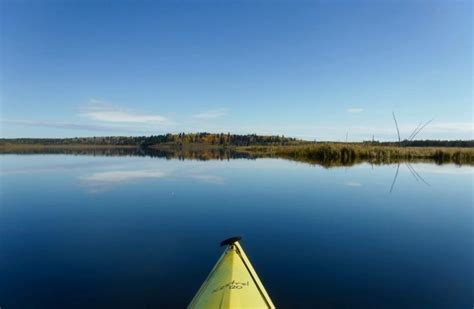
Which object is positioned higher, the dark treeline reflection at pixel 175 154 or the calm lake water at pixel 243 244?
the dark treeline reflection at pixel 175 154

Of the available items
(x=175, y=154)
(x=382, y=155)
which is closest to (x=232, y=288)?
(x=382, y=155)

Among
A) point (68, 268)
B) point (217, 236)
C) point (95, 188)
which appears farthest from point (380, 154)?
point (68, 268)

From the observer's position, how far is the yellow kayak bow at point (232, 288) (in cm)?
420

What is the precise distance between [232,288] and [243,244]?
170 inches

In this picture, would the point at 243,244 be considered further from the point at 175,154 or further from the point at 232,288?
the point at 175,154

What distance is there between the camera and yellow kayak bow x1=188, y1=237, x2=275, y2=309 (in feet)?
13.8

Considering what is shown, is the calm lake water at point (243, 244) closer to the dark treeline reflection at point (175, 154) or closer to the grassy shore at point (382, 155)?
the grassy shore at point (382, 155)

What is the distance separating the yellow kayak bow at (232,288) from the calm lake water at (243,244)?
1139 mm

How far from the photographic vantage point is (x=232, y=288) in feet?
14.2

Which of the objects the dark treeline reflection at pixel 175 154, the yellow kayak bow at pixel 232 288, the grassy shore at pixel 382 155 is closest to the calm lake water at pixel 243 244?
the yellow kayak bow at pixel 232 288

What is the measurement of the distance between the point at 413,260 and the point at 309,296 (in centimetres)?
332

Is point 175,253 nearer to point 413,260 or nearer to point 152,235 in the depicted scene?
point 152,235

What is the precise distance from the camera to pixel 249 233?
9594 mm

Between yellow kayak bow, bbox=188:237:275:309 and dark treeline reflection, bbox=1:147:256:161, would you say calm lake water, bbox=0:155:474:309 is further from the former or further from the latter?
dark treeline reflection, bbox=1:147:256:161
